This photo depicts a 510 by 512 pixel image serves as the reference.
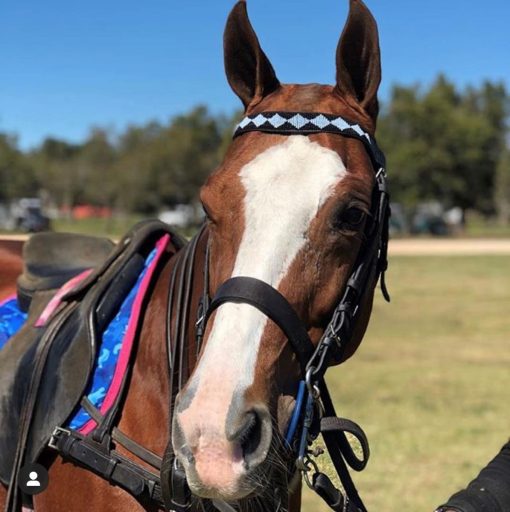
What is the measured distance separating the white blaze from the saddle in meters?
0.80

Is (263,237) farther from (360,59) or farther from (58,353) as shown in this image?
(58,353)

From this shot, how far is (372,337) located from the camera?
1209cm

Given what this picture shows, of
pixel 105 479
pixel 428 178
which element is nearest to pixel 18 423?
pixel 105 479

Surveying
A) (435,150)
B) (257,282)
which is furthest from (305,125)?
(435,150)

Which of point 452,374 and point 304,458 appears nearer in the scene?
point 304,458

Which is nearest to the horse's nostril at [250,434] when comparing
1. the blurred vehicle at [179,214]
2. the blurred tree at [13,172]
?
the blurred vehicle at [179,214]

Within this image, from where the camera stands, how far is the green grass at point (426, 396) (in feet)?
18.1

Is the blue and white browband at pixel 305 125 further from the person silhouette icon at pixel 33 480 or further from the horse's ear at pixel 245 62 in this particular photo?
the person silhouette icon at pixel 33 480

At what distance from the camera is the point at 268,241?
1832 mm

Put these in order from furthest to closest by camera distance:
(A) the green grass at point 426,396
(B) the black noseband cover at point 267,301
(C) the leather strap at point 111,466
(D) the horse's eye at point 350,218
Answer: (A) the green grass at point 426,396
(C) the leather strap at point 111,466
(D) the horse's eye at point 350,218
(B) the black noseband cover at point 267,301

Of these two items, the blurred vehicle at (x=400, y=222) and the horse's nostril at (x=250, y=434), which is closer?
the horse's nostril at (x=250, y=434)

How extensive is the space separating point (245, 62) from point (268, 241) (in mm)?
746

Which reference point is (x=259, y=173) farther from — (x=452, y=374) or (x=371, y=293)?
(x=452, y=374)

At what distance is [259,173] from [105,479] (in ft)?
3.64
